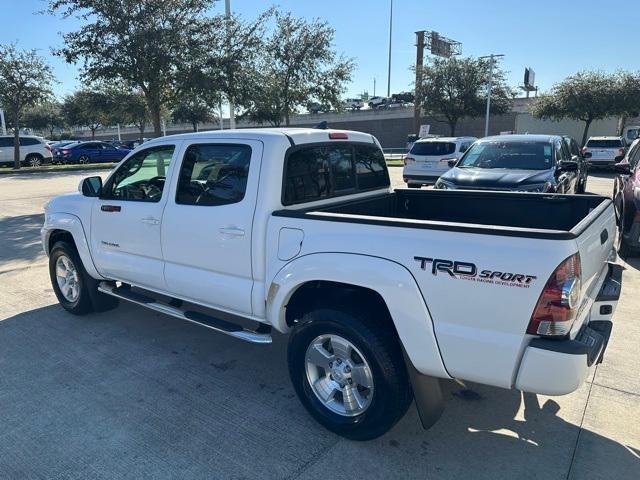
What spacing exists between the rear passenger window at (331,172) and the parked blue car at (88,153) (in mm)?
28091

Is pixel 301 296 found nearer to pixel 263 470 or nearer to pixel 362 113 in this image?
pixel 263 470

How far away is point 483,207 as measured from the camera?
420 centimetres

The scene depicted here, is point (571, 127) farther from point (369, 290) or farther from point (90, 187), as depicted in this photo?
point (369, 290)

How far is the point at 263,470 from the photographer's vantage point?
2.78 meters

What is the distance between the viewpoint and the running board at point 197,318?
3441mm

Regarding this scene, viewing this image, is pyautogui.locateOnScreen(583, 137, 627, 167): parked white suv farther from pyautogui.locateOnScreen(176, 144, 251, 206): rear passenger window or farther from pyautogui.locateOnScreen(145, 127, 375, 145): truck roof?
pyautogui.locateOnScreen(176, 144, 251, 206): rear passenger window

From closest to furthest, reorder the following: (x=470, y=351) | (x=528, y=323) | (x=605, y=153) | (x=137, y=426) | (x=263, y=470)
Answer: (x=528, y=323) → (x=470, y=351) → (x=263, y=470) → (x=137, y=426) → (x=605, y=153)

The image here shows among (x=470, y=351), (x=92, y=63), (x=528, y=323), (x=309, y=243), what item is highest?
(x=92, y=63)

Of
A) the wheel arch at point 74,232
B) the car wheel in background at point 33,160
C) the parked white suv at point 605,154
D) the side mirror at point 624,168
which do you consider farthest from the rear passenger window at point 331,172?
the car wheel in background at point 33,160

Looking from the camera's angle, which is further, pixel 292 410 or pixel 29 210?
pixel 29 210

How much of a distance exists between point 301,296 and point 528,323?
149cm

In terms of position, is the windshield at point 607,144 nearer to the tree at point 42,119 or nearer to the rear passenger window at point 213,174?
the rear passenger window at point 213,174

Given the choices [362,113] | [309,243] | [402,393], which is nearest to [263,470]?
[402,393]

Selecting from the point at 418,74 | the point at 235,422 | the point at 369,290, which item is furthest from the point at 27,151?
the point at 369,290
